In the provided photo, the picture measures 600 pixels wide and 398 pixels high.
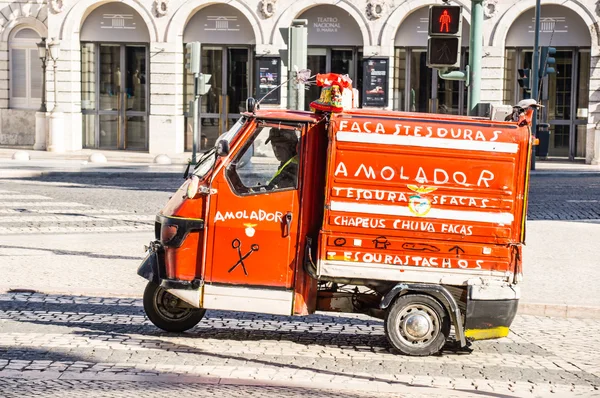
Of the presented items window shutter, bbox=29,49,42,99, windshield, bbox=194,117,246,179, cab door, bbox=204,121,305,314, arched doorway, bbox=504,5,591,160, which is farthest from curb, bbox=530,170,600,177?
cab door, bbox=204,121,305,314

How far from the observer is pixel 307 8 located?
34156 mm

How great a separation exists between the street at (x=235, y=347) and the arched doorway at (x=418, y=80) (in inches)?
723

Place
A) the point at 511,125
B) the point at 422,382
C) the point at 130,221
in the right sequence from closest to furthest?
1. the point at 422,382
2. the point at 511,125
3. the point at 130,221

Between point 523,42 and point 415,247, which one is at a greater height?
point 523,42

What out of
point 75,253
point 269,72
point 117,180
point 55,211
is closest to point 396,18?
point 269,72

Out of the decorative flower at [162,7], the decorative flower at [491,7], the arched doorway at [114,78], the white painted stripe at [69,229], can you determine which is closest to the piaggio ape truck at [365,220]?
the white painted stripe at [69,229]

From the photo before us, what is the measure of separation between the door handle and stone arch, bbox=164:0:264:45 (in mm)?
25022

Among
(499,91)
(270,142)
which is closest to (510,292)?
(270,142)

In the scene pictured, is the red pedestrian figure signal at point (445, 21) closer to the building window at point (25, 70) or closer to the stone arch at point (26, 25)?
the stone arch at point (26, 25)

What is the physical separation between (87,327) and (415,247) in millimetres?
3062

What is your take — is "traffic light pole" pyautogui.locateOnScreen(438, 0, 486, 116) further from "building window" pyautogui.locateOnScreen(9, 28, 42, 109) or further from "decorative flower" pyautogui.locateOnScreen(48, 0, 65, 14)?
"building window" pyautogui.locateOnScreen(9, 28, 42, 109)

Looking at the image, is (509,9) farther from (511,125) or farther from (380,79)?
(511,125)

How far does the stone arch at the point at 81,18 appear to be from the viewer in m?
34.7

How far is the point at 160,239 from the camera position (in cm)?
988
